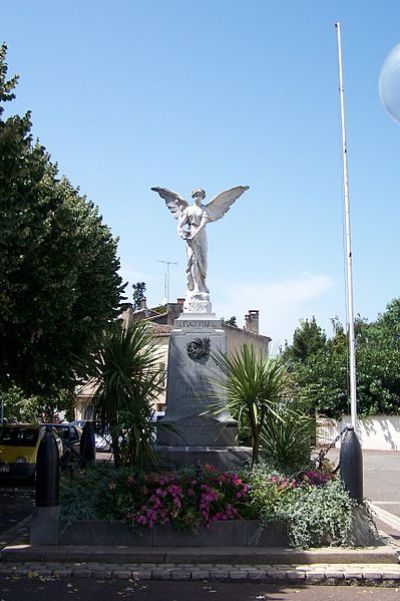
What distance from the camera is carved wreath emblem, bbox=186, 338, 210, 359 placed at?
11977 mm

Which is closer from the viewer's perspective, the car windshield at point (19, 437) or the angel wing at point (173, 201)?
the angel wing at point (173, 201)

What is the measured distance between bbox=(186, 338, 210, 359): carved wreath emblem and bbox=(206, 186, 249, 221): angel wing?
2.30 meters

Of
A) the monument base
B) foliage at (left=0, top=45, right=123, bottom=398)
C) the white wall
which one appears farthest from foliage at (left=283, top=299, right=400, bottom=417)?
the monument base

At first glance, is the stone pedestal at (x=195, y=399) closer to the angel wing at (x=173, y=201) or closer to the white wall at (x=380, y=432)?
the angel wing at (x=173, y=201)

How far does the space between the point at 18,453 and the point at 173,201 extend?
332 inches

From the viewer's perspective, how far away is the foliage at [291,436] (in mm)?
10094

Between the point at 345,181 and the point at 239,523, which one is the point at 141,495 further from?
the point at 345,181

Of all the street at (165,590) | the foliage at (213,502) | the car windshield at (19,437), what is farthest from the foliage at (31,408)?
the street at (165,590)

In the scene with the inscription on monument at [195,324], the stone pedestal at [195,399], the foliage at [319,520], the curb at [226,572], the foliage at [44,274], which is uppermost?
the foliage at [44,274]

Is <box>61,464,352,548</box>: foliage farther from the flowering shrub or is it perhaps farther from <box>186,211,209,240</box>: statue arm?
<box>186,211,209,240</box>: statue arm

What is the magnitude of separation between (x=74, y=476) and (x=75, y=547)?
1.61 m

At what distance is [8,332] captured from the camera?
1606 cm

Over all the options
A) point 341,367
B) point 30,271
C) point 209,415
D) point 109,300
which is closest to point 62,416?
point 341,367

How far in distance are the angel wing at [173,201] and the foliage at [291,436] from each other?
174 inches
